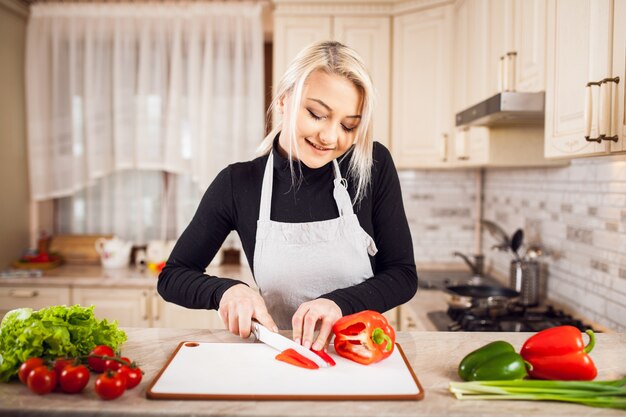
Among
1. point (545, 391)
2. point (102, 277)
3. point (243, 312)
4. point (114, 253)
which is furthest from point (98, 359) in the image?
point (114, 253)

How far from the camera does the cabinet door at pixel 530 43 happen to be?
6.60 feet

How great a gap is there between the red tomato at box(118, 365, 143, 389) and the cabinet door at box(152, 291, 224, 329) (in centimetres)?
244

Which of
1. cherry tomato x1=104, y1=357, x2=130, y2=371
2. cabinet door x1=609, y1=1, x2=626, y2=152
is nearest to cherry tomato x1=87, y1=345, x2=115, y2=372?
cherry tomato x1=104, y1=357, x2=130, y2=371

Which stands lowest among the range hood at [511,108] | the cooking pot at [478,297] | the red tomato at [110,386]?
the cooking pot at [478,297]

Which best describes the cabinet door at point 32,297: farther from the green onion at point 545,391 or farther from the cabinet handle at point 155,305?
the green onion at point 545,391

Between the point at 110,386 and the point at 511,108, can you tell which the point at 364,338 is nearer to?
the point at 110,386

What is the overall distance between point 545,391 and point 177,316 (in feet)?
9.13

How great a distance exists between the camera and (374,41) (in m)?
3.53

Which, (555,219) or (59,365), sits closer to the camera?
(59,365)

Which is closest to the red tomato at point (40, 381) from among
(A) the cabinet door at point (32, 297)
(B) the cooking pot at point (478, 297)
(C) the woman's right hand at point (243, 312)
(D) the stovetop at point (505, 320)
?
(C) the woman's right hand at point (243, 312)

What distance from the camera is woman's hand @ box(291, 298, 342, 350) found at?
3.94 ft

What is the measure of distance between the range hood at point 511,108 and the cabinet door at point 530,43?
0.06 m

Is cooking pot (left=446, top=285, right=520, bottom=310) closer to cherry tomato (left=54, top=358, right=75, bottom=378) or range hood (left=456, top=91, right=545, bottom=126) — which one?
range hood (left=456, top=91, right=545, bottom=126)

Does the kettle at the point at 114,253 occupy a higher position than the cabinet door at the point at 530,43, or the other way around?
the cabinet door at the point at 530,43
